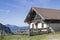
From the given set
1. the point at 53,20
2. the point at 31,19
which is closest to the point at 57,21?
the point at 53,20

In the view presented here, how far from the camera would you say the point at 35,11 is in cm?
4050

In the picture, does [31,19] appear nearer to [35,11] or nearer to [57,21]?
[35,11]

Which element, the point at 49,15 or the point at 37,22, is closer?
the point at 49,15

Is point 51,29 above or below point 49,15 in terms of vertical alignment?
below

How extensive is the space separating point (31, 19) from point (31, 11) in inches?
88.5

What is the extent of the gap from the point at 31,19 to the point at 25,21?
2.02 metres

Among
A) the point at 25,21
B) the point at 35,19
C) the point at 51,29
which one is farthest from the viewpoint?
the point at 25,21

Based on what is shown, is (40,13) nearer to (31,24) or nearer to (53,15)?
(53,15)

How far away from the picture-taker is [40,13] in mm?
38656

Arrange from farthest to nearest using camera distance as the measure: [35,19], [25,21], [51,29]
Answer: [25,21] → [35,19] → [51,29]

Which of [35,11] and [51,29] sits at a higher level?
[35,11]

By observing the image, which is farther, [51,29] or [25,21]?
[25,21]

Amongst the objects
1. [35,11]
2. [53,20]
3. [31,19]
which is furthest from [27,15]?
[53,20]

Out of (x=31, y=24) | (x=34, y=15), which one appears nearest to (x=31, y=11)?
(x=34, y=15)
